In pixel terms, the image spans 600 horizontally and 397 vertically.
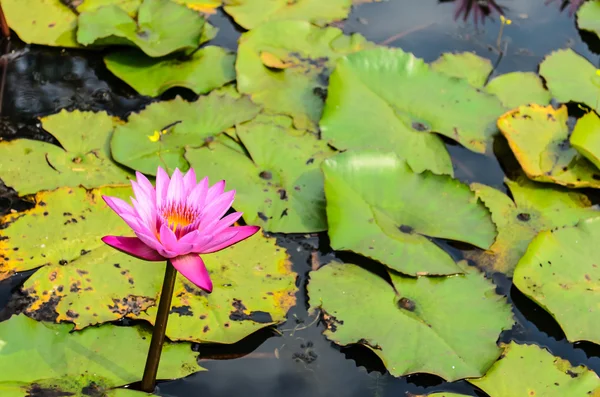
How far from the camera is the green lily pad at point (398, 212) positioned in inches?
105

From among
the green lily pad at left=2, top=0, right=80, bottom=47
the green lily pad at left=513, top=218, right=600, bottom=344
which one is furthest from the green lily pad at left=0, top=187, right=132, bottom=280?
the green lily pad at left=513, top=218, right=600, bottom=344

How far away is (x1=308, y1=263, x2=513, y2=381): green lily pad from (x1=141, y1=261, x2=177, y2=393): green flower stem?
0.68 m

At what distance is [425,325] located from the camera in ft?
8.20

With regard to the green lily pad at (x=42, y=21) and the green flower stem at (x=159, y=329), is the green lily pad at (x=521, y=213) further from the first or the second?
the green lily pad at (x=42, y=21)

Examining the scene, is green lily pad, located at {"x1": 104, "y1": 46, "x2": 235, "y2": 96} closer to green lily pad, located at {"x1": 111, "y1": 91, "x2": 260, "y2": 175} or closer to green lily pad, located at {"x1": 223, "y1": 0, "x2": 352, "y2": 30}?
green lily pad, located at {"x1": 111, "y1": 91, "x2": 260, "y2": 175}

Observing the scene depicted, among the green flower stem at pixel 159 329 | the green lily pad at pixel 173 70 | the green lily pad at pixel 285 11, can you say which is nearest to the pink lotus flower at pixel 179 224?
the green flower stem at pixel 159 329

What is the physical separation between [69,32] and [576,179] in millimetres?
2784

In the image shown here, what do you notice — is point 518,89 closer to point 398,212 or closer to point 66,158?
point 398,212

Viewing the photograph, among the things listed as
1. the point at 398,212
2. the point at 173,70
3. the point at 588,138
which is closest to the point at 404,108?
the point at 398,212

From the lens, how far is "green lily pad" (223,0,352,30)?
13.2ft

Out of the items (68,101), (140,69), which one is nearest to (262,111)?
(140,69)

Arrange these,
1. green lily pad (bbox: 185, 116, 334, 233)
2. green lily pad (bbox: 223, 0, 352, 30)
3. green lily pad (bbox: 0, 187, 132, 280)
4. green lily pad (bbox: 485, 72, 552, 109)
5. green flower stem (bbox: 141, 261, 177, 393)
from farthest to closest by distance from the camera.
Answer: green lily pad (bbox: 223, 0, 352, 30), green lily pad (bbox: 485, 72, 552, 109), green lily pad (bbox: 185, 116, 334, 233), green lily pad (bbox: 0, 187, 132, 280), green flower stem (bbox: 141, 261, 177, 393)

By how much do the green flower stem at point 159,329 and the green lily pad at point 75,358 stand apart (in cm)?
9

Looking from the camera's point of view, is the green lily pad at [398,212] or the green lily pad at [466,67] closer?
the green lily pad at [398,212]
